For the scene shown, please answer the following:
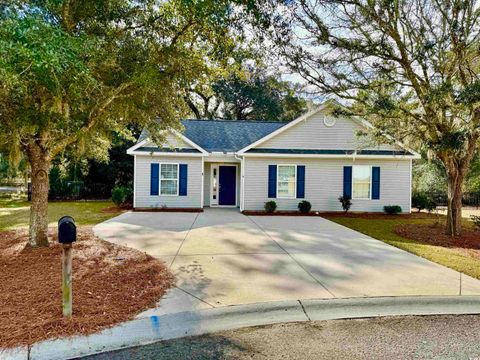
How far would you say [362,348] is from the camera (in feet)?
10.8

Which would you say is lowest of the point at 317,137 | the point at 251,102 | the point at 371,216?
the point at 371,216

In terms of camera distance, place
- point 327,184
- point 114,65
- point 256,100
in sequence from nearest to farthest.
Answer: point 114,65, point 327,184, point 256,100

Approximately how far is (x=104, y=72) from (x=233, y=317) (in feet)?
15.9

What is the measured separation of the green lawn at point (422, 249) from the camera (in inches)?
254

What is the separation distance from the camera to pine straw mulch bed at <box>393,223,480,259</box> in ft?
28.3

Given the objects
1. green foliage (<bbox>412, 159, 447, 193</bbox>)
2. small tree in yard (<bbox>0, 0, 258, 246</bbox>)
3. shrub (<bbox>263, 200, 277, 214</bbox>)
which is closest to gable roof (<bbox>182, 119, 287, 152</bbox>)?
shrub (<bbox>263, 200, 277, 214</bbox>)

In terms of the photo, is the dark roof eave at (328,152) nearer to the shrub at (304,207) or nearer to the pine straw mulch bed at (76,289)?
the shrub at (304,207)

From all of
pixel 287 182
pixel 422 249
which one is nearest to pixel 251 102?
pixel 287 182

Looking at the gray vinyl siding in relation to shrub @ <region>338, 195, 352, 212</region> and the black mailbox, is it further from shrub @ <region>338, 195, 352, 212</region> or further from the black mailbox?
the black mailbox

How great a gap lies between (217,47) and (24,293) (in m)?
5.29

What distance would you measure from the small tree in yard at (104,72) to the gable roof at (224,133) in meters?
9.46

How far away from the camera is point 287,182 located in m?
15.3

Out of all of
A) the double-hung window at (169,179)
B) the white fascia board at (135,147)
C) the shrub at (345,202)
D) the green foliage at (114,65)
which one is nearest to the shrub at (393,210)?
the shrub at (345,202)

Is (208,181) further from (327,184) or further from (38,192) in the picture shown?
(38,192)
